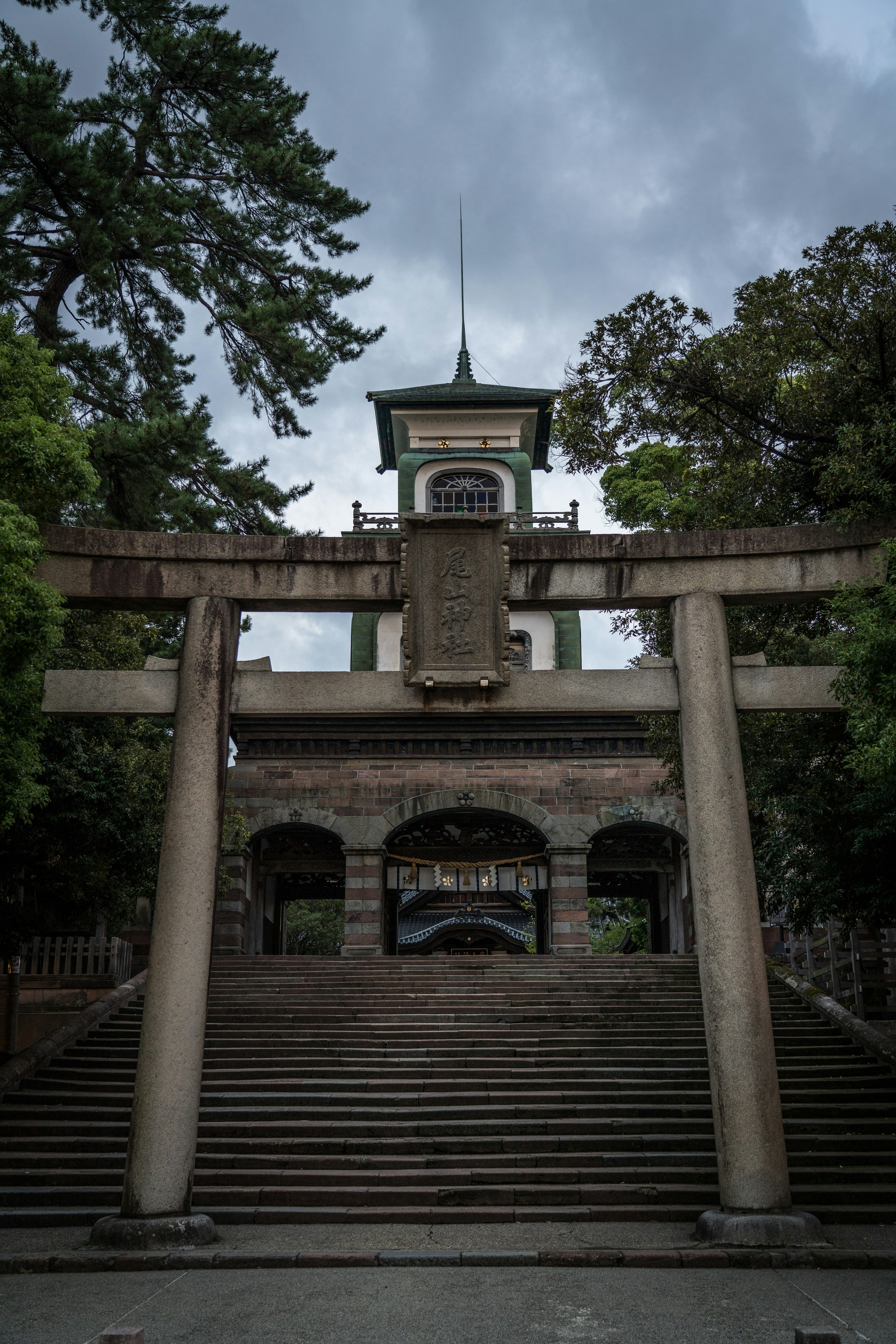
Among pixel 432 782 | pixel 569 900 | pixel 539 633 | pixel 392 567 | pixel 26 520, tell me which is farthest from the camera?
pixel 539 633

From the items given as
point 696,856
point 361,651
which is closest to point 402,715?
point 696,856

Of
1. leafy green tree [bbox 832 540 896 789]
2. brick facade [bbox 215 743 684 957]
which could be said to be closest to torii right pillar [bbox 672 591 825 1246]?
leafy green tree [bbox 832 540 896 789]

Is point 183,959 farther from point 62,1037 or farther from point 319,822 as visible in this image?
point 319,822

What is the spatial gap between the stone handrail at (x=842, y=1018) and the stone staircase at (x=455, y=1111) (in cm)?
14

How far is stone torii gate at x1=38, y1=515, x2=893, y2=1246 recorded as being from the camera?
303 inches

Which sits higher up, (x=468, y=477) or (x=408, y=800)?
(x=468, y=477)

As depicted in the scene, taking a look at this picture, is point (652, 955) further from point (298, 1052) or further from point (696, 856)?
point (696, 856)

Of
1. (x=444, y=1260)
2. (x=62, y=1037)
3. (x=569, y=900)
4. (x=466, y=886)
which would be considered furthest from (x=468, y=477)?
(x=444, y=1260)

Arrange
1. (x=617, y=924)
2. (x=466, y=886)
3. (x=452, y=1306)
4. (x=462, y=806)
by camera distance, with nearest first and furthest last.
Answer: (x=452, y=1306) → (x=462, y=806) → (x=466, y=886) → (x=617, y=924)

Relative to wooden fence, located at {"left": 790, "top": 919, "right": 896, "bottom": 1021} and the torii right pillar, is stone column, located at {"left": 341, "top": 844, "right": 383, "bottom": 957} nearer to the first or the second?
wooden fence, located at {"left": 790, "top": 919, "right": 896, "bottom": 1021}

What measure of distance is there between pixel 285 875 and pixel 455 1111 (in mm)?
15799

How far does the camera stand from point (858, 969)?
14148 millimetres

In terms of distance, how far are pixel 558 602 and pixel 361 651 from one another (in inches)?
678

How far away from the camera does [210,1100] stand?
11.3m
